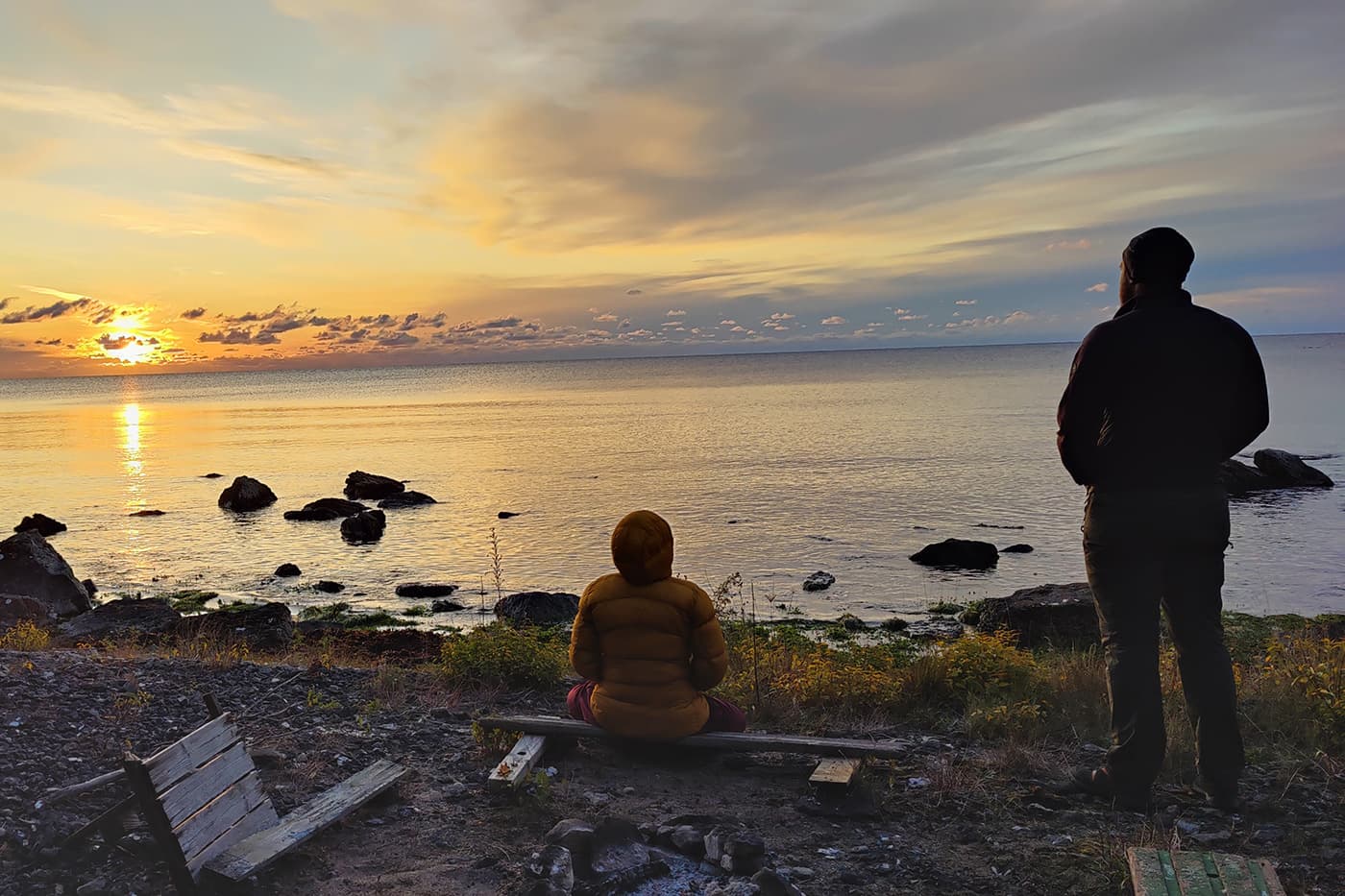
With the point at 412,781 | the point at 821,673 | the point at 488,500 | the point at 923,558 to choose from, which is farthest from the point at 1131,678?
the point at 488,500

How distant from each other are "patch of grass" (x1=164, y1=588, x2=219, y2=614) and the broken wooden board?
1865 centimetres

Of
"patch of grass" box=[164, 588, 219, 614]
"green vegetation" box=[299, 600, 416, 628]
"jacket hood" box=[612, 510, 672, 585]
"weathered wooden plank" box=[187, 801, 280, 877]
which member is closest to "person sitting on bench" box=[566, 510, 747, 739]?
"jacket hood" box=[612, 510, 672, 585]

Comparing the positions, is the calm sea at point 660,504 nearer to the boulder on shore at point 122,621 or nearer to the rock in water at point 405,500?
the rock in water at point 405,500

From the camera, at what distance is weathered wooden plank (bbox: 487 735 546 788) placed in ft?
19.8

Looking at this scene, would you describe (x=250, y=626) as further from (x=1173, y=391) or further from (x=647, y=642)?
(x=1173, y=391)

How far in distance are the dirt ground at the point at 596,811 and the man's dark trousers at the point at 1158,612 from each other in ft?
1.38

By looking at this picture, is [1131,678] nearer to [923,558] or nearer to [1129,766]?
[1129,766]

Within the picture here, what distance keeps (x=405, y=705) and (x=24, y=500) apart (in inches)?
1401

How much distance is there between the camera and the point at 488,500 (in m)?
33.8

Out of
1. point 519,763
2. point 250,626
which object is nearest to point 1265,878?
point 519,763

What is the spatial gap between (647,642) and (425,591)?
50.2ft

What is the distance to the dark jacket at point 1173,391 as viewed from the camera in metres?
5.11

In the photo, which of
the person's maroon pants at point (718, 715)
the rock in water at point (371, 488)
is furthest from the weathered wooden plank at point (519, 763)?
the rock in water at point (371, 488)

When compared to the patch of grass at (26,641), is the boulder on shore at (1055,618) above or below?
below
